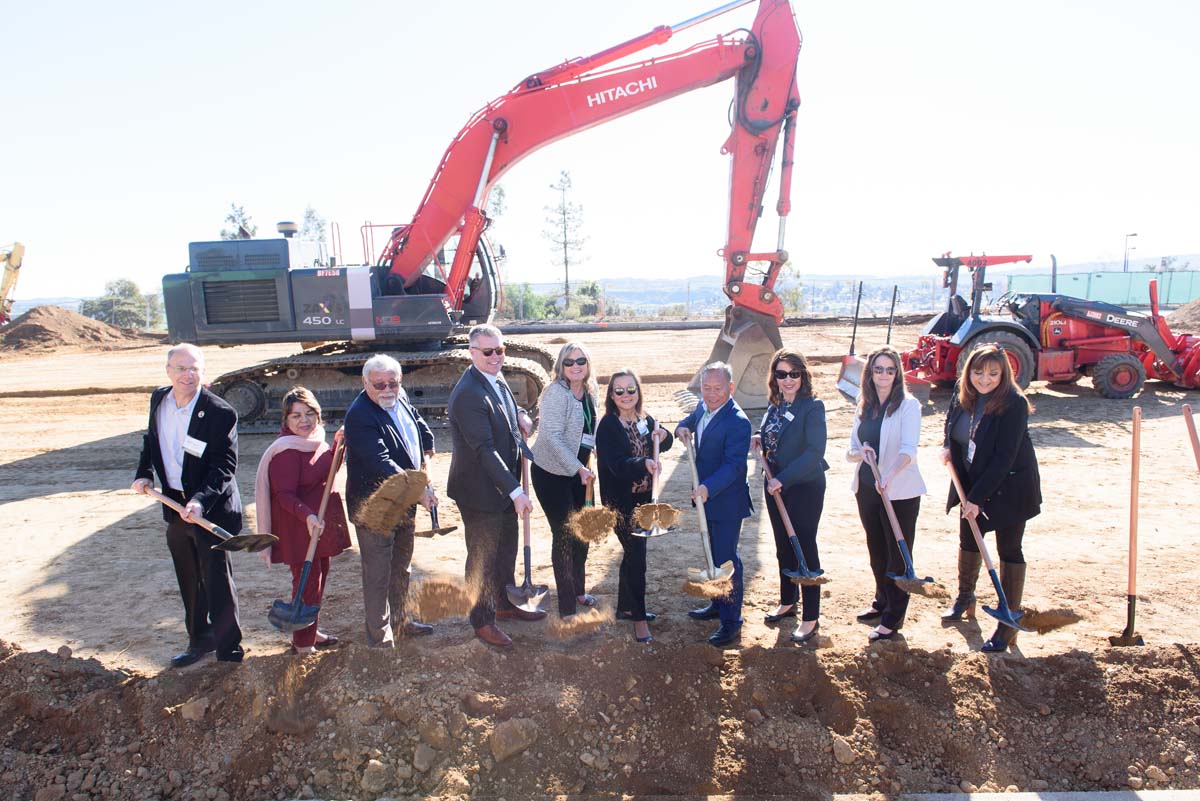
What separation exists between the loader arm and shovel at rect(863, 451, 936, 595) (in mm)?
6659

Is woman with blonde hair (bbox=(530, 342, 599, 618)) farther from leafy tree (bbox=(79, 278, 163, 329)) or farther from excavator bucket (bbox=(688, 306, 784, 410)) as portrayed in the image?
leafy tree (bbox=(79, 278, 163, 329))

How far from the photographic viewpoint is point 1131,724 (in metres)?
3.83

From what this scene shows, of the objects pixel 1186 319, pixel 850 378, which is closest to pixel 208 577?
pixel 850 378

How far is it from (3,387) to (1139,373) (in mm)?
20990

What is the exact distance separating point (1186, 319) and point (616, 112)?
23451 millimetres

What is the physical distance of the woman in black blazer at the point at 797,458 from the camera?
14.5ft

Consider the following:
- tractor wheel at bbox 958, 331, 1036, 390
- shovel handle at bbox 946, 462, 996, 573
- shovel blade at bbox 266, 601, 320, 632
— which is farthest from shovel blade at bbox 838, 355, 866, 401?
shovel blade at bbox 266, 601, 320, 632

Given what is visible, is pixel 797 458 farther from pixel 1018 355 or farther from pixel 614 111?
pixel 1018 355

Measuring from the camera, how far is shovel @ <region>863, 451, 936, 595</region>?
171 inches

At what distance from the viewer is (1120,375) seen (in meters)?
11.6

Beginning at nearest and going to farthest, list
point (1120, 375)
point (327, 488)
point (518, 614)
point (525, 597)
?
1. point (327, 488)
2. point (518, 614)
3. point (525, 597)
4. point (1120, 375)

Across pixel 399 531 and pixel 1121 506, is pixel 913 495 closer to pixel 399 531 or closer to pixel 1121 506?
pixel 399 531

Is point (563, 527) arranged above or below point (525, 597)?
above

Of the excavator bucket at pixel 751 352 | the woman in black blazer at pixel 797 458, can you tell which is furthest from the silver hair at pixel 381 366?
the excavator bucket at pixel 751 352
